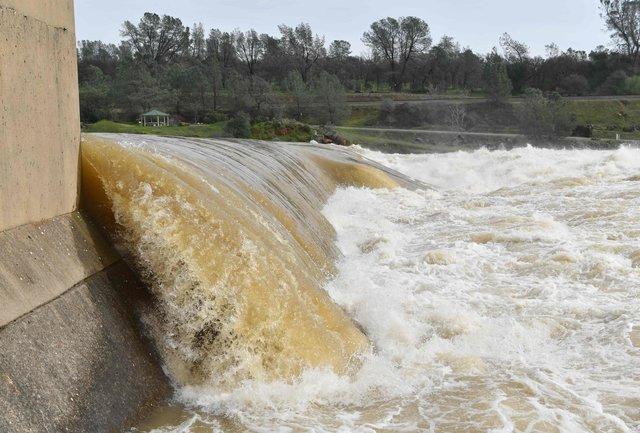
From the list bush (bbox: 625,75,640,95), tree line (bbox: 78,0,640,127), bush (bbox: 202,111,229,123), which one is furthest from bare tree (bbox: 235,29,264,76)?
bush (bbox: 625,75,640,95)

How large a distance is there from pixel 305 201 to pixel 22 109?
7.05m

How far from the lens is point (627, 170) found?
20.1 metres

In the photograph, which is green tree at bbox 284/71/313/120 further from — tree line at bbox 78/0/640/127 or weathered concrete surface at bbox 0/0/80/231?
weathered concrete surface at bbox 0/0/80/231

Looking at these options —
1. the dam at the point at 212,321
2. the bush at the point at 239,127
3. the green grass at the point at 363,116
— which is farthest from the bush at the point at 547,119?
the dam at the point at 212,321

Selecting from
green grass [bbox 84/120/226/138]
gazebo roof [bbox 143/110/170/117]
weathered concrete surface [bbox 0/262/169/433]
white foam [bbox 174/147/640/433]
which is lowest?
white foam [bbox 174/147/640/433]

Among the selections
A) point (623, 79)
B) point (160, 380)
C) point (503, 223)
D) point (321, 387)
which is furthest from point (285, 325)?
point (623, 79)

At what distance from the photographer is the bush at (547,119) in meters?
44.4

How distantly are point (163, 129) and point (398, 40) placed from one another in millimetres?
40943

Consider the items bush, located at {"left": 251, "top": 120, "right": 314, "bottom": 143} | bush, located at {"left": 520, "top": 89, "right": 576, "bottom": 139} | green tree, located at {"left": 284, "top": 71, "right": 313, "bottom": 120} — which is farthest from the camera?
green tree, located at {"left": 284, "top": 71, "right": 313, "bottom": 120}

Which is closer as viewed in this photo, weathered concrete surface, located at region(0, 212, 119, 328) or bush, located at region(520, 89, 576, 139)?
weathered concrete surface, located at region(0, 212, 119, 328)

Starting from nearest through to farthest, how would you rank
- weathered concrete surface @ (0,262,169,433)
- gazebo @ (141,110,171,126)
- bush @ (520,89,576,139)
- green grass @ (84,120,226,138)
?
1. weathered concrete surface @ (0,262,169,433)
2. green grass @ (84,120,226,138)
3. gazebo @ (141,110,171,126)
4. bush @ (520,89,576,139)

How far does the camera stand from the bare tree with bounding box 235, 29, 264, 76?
71188mm

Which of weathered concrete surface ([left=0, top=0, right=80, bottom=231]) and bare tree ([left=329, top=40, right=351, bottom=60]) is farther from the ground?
bare tree ([left=329, top=40, right=351, bottom=60])

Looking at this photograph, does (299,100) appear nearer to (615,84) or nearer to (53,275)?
(615,84)
